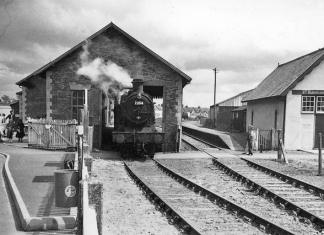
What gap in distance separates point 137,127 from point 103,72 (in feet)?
14.2

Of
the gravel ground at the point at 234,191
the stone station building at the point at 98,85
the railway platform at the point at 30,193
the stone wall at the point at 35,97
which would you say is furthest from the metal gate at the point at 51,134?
the stone wall at the point at 35,97

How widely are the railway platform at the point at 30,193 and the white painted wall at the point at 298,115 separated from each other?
13.5m

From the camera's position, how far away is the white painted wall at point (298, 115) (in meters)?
19.7

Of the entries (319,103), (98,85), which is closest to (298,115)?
(319,103)

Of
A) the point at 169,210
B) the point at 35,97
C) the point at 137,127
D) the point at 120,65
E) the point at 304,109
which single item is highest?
the point at 120,65

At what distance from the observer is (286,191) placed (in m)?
9.62

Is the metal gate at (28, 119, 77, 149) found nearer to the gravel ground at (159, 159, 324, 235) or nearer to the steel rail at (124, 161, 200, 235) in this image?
the gravel ground at (159, 159, 324, 235)

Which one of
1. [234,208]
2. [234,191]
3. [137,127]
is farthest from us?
[137,127]

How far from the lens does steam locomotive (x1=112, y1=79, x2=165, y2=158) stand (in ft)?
48.8

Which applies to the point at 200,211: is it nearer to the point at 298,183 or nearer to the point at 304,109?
the point at 298,183

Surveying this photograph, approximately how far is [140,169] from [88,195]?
8.53 m

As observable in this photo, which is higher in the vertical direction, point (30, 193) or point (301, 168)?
point (30, 193)

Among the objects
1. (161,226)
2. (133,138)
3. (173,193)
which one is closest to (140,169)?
(133,138)

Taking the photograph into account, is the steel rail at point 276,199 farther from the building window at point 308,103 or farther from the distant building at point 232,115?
the distant building at point 232,115
